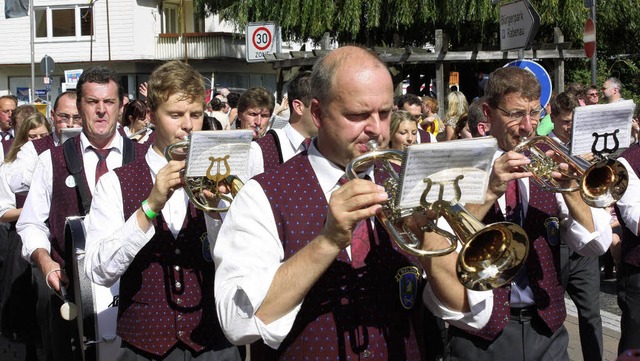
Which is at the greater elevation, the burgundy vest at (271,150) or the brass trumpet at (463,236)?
the burgundy vest at (271,150)

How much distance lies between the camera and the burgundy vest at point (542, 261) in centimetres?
411

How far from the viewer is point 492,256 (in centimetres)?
295

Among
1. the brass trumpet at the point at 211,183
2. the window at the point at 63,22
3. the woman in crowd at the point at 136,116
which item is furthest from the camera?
the window at the point at 63,22

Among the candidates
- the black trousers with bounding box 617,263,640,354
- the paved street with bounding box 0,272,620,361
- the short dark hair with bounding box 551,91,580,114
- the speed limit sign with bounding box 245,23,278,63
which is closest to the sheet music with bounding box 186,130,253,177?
the black trousers with bounding box 617,263,640,354

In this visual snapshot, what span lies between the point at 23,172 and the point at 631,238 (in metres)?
3.99

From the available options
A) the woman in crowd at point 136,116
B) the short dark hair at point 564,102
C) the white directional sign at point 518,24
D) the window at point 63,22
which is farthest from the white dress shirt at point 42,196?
the window at point 63,22

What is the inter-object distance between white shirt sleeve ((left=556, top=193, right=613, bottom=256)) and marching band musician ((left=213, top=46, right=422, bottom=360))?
1.30m

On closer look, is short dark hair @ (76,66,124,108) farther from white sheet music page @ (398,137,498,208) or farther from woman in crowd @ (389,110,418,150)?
white sheet music page @ (398,137,498,208)

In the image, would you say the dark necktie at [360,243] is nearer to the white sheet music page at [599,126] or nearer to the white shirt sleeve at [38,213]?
the white sheet music page at [599,126]

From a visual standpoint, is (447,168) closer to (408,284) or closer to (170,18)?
(408,284)

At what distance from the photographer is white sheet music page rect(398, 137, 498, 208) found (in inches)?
97.1

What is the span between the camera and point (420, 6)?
79.9 feet

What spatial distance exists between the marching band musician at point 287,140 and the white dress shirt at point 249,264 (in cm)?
217

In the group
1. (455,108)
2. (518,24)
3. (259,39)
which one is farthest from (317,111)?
(259,39)
